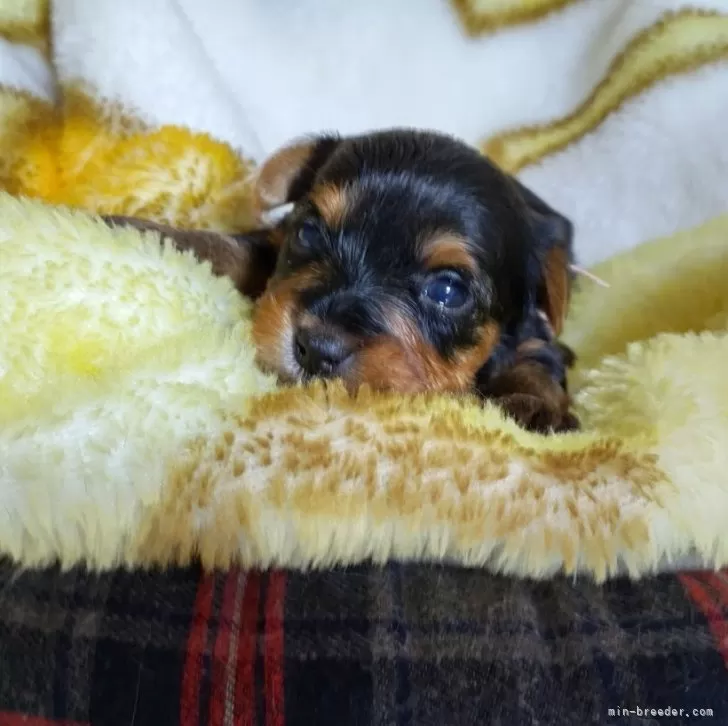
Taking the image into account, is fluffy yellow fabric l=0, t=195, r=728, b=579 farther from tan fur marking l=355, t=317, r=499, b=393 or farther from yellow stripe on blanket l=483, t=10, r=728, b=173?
yellow stripe on blanket l=483, t=10, r=728, b=173

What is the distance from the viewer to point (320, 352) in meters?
1.37

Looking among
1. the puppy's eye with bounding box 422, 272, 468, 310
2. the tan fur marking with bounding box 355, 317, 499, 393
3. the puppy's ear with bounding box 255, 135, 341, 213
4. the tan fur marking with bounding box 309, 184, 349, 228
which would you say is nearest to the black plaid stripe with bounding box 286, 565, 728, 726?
the tan fur marking with bounding box 355, 317, 499, 393

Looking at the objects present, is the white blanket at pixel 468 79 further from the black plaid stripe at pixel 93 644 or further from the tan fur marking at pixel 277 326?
the black plaid stripe at pixel 93 644

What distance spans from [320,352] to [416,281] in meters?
0.34

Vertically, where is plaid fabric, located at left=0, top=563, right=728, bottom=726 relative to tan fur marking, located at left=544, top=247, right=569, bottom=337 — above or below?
above

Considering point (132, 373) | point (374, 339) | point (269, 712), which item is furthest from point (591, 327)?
point (269, 712)

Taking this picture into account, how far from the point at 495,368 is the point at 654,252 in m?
0.62

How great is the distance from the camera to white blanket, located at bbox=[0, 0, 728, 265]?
2086mm

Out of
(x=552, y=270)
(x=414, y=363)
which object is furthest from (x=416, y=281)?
(x=552, y=270)

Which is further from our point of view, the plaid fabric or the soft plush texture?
the soft plush texture

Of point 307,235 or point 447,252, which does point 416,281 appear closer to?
point 447,252

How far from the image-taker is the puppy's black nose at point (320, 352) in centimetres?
137

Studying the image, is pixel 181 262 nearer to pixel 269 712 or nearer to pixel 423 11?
pixel 269 712

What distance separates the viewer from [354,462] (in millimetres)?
1043
